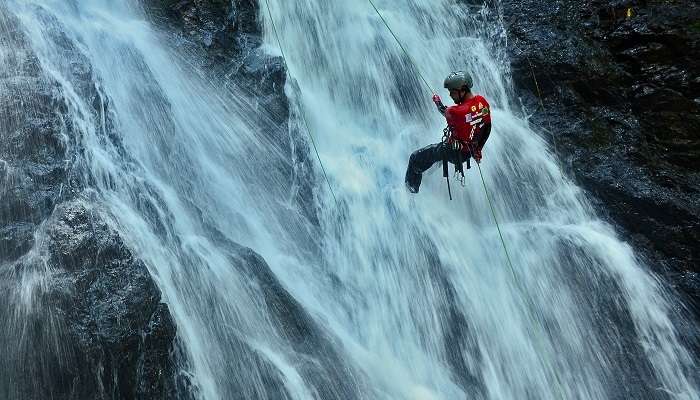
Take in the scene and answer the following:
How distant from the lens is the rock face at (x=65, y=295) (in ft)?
18.3

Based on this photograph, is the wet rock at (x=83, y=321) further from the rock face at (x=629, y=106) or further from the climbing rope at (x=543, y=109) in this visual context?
the rock face at (x=629, y=106)

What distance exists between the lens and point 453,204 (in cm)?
868

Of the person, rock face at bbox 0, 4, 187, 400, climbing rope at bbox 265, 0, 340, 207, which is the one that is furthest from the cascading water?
the person

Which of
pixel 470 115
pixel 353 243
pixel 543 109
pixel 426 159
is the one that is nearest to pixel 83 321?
pixel 353 243

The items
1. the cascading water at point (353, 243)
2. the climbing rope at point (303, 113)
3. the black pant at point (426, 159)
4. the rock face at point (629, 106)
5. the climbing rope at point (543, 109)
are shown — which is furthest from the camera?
the climbing rope at point (543, 109)

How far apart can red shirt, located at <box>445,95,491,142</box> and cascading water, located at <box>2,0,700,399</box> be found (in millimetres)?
1785

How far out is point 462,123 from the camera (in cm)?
698

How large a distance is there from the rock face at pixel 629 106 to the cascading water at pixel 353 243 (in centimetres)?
38

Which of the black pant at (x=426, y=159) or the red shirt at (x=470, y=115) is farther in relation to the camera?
the black pant at (x=426, y=159)

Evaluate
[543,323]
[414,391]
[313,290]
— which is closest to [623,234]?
[543,323]

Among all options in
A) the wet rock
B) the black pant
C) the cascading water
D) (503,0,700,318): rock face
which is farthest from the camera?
(503,0,700,318): rock face

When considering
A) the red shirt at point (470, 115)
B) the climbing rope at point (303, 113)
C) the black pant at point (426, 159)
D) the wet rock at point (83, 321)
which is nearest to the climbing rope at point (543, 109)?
the black pant at point (426, 159)

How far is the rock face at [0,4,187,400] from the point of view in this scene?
5.57 metres

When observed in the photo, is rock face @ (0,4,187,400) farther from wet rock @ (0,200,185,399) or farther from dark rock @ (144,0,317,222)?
dark rock @ (144,0,317,222)
